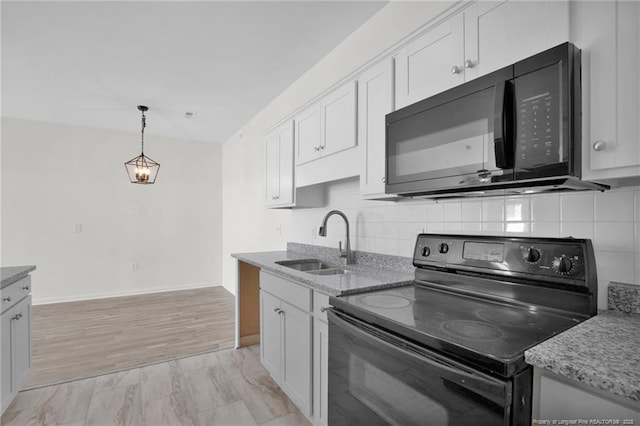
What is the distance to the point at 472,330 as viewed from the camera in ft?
3.36

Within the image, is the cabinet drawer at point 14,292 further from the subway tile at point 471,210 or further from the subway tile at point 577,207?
the subway tile at point 577,207

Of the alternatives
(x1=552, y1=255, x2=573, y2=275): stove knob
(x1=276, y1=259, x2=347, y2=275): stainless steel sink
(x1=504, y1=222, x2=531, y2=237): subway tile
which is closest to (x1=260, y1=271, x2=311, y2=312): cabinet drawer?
(x1=276, y1=259, x2=347, y2=275): stainless steel sink

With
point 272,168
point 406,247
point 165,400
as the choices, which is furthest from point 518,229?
point 165,400

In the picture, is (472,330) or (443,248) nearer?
(472,330)

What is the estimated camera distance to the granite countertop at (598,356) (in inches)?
26.7

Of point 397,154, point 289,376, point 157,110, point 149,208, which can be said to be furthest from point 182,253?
point 397,154

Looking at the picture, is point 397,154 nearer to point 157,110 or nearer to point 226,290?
point 157,110

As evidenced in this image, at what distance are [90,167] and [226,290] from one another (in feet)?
9.02

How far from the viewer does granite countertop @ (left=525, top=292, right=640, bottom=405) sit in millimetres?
678

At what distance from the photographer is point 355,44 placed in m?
2.46

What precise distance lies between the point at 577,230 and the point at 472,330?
627mm

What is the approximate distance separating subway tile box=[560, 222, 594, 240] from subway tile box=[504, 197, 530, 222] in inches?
5.5

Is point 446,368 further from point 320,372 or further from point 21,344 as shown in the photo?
point 21,344

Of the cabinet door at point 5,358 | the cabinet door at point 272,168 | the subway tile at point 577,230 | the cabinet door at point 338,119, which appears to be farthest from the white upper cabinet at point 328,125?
the cabinet door at point 5,358
